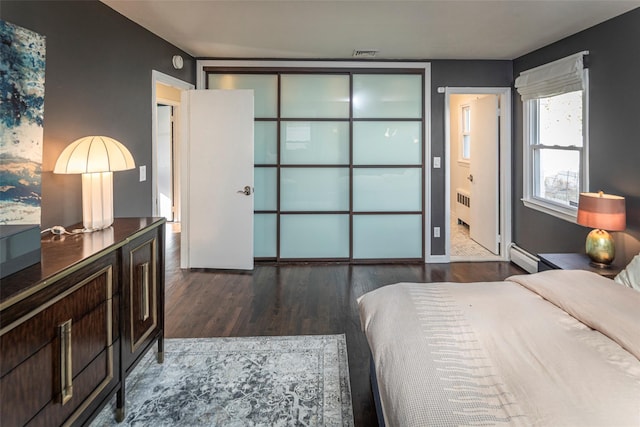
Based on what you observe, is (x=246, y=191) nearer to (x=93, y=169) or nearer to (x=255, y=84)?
(x=255, y=84)

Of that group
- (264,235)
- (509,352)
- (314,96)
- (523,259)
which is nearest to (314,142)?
(314,96)

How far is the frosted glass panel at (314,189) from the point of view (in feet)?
16.2

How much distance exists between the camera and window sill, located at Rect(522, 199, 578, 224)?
3.75 meters

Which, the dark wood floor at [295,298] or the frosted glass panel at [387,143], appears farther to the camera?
the frosted glass panel at [387,143]

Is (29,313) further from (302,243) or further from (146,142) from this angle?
(302,243)

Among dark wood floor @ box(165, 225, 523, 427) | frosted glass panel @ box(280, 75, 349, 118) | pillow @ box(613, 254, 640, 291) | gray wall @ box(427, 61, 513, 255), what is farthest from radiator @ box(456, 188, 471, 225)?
pillow @ box(613, 254, 640, 291)

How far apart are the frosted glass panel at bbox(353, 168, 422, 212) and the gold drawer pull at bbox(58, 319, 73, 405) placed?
12.2 ft

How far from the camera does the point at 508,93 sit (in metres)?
4.84

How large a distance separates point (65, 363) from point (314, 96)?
397 cm

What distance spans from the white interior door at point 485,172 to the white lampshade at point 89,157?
4383 millimetres

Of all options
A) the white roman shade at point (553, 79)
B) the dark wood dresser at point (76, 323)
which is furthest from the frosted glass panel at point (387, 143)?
the dark wood dresser at point (76, 323)

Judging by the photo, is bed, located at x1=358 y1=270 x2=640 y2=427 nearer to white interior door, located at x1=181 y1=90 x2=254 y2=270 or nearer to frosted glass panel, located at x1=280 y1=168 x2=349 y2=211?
white interior door, located at x1=181 y1=90 x2=254 y2=270

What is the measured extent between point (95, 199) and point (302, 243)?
118 inches

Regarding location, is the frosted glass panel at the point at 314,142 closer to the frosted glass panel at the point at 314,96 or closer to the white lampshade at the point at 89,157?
the frosted glass panel at the point at 314,96
